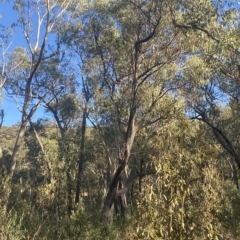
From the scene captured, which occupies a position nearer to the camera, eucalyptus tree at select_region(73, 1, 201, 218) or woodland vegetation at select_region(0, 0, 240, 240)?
woodland vegetation at select_region(0, 0, 240, 240)

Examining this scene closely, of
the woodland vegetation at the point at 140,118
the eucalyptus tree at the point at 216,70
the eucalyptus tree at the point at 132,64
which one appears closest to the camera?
the woodland vegetation at the point at 140,118

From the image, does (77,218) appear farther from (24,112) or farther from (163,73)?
(24,112)

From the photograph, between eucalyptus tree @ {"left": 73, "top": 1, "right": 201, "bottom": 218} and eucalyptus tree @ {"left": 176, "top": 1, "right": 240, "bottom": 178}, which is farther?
eucalyptus tree @ {"left": 73, "top": 1, "right": 201, "bottom": 218}

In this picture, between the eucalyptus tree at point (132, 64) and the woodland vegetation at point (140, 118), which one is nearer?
the woodland vegetation at point (140, 118)

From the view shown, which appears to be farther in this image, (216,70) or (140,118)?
(140,118)

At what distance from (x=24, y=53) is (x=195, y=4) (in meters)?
13.0

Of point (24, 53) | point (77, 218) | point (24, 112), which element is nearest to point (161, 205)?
point (77, 218)

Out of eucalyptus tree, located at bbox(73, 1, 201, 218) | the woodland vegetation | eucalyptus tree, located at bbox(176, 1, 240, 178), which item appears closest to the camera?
the woodland vegetation

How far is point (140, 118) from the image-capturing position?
A: 48.6 feet

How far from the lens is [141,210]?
174 inches

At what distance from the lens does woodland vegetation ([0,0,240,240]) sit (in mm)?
4512

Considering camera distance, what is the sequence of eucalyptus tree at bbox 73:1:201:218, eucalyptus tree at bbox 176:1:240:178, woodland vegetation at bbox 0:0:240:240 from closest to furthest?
woodland vegetation at bbox 0:0:240:240
eucalyptus tree at bbox 176:1:240:178
eucalyptus tree at bbox 73:1:201:218

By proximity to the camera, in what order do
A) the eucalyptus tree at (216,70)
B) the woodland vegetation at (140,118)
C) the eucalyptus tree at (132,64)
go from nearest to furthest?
1. the woodland vegetation at (140,118)
2. the eucalyptus tree at (216,70)
3. the eucalyptus tree at (132,64)

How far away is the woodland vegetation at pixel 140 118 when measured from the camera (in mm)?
4512
